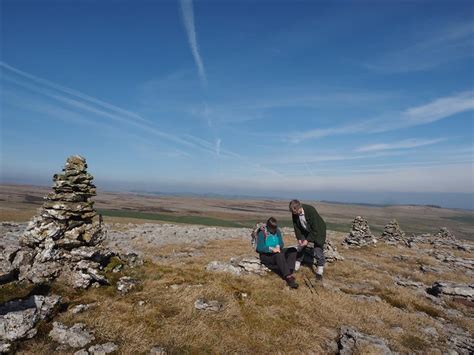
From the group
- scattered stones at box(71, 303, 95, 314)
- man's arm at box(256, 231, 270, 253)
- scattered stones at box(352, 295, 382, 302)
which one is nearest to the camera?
scattered stones at box(71, 303, 95, 314)

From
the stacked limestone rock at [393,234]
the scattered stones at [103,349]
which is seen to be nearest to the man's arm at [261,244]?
the scattered stones at [103,349]

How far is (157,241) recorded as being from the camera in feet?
123

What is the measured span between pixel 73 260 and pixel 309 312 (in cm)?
1186

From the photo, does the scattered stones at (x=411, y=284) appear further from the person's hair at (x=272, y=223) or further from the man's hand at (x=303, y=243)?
the person's hair at (x=272, y=223)

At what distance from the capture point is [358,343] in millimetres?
10227

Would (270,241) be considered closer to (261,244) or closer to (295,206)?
(261,244)

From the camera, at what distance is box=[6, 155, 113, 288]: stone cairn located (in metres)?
13.6

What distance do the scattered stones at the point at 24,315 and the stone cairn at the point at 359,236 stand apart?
36.7m

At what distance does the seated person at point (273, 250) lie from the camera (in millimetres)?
17188

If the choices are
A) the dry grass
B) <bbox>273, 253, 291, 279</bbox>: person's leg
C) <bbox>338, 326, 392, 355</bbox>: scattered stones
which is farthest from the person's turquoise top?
<bbox>338, 326, 392, 355</bbox>: scattered stones

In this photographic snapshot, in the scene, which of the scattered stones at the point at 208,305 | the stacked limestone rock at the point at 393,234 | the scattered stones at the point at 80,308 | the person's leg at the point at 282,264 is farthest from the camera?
the stacked limestone rock at the point at 393,234

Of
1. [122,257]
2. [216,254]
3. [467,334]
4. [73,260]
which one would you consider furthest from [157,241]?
[467,334]

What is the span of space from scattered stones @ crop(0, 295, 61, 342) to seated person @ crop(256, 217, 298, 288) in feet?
36.3

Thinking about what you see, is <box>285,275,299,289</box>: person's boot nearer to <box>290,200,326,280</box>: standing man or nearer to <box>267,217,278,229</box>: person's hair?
<box>290,200,326,280</box>: standing man
